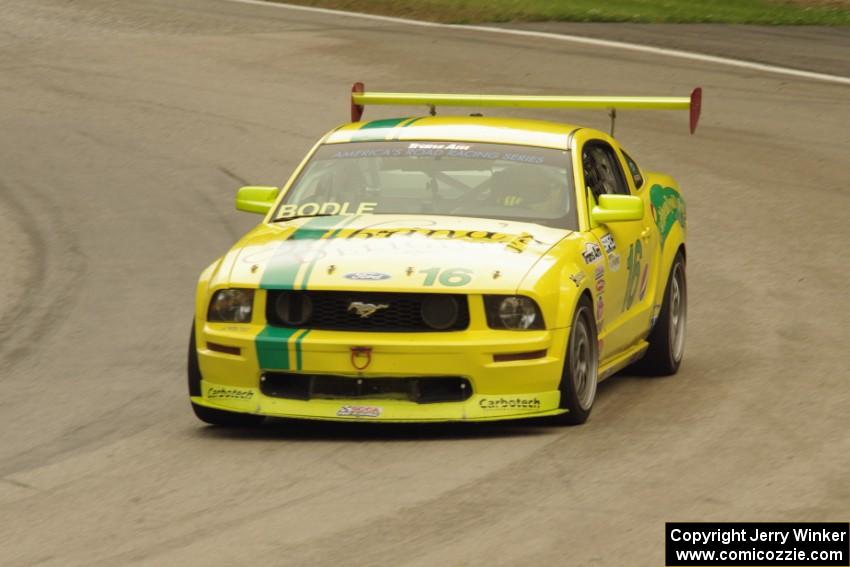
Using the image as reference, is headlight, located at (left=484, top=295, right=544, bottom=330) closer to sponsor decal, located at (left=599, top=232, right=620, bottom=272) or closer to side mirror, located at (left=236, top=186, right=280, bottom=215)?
sponsor decal, located at (left=599, top=232, right=620, bottom=272)

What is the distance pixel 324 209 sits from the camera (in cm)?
1001

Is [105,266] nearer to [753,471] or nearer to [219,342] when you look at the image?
[219,342]

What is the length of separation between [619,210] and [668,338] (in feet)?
4.15

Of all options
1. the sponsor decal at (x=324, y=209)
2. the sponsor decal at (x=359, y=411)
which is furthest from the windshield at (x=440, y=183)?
the sponsor decal at (x=359, y=411)

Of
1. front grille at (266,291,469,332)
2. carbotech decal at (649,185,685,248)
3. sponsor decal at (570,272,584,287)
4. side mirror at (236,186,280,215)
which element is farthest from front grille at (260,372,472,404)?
carbotech decal at (649,185,685,248)

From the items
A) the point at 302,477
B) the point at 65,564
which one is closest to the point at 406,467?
the point at 302,477

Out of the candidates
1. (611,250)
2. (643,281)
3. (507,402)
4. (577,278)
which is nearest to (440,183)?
(611,250)

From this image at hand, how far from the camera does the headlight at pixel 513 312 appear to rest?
347 inches

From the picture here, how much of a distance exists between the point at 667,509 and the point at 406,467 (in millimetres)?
1345

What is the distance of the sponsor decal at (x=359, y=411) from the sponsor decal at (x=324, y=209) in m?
1.40

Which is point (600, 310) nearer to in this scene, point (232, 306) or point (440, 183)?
point (440, 183)

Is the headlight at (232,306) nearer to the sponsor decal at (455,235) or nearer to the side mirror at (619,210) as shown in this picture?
the sponsor decal at (455,235)

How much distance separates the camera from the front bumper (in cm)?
870

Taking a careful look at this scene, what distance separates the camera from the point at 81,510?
7566 millimetres
